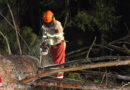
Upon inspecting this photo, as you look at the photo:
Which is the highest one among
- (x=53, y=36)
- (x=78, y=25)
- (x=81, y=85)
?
(x=78, y=25)

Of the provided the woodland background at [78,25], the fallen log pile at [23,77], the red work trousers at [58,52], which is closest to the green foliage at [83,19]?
the woodland background at [78,25]

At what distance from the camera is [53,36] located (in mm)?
3779

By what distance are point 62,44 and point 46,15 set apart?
952mm

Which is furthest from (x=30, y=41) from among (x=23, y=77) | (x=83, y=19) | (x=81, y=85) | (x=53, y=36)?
(x=81, y=85)

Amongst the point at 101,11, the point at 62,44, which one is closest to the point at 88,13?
the point at 101,11

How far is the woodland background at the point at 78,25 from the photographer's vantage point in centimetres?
509

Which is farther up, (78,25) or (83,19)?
(83,19)

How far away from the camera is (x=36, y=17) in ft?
22.4

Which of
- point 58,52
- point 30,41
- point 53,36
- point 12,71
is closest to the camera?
point 12,71

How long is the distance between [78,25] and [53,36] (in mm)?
1985

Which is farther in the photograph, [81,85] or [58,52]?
[58,52]

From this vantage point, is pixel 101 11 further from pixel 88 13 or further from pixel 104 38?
pixel 104 38

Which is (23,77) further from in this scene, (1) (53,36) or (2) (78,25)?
(2) (78,25)

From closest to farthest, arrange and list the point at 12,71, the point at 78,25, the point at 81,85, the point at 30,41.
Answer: the point at 81,85 < the point at 12,71 < the point at 30,41 < the point at 78,25
